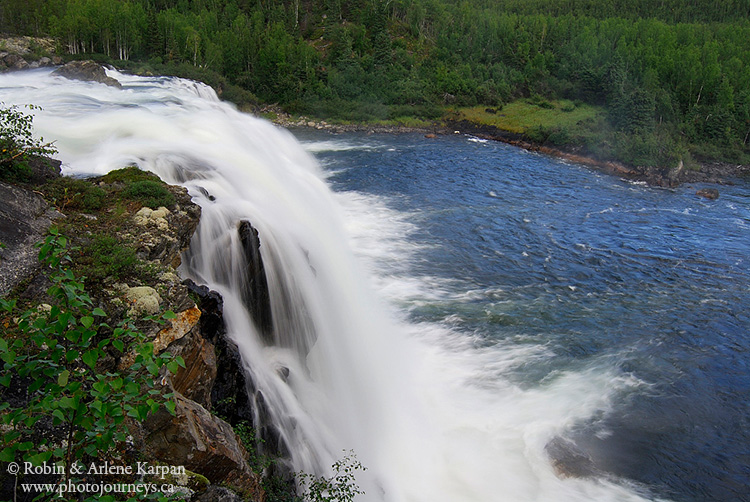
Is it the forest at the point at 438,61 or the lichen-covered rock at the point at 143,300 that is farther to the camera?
the forest at the point at 438,61

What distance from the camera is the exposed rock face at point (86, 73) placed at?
3875 cm

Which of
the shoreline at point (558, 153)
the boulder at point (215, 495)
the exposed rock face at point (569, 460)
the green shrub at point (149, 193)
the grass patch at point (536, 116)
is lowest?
the exposed rock face at point (569, 460)

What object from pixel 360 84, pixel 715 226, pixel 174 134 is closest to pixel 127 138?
pixel 174 134

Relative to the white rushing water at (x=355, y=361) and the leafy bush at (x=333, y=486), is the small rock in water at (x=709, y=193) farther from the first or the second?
the leafy bush at (x=333, y=486)

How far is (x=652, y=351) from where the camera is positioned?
19.3 metres

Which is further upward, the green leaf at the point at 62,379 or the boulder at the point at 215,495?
the green leaf at the point at 62,379

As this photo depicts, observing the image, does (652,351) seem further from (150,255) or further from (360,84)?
(360,84)

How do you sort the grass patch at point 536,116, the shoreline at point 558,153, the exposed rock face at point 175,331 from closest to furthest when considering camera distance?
the exposed rock face at point 175,331 → the shoreline at point 558,153 → the grass patch at point 536,116

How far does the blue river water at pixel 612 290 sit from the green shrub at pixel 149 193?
10.3 metres

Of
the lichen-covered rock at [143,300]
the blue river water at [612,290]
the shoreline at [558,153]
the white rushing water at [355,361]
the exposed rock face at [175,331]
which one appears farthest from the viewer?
the shoreline at [558,153]

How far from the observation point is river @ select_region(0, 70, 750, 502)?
44.8 feet

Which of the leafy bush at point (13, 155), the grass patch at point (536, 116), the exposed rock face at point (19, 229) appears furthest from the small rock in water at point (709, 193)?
the exposed rock face at point (19, 229)

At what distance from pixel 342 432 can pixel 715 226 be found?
3377cm

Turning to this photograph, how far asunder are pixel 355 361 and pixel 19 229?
9824 millimetres
